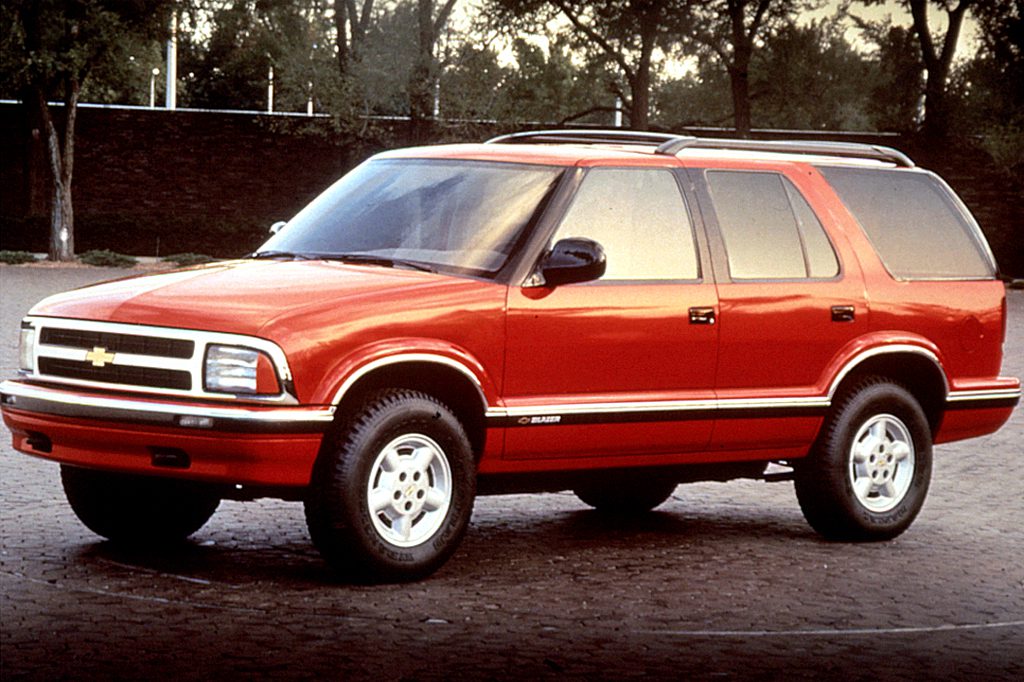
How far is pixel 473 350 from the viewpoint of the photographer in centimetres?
823

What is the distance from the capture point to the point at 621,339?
8727 mm

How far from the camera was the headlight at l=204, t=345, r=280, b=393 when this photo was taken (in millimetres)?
7613

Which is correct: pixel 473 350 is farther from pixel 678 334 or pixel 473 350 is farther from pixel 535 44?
pixel 535 44

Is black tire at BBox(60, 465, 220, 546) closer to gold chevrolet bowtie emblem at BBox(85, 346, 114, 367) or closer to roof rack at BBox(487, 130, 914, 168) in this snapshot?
gold chevrolet bowtie emblem at BBox(85, 346, 114, 367)

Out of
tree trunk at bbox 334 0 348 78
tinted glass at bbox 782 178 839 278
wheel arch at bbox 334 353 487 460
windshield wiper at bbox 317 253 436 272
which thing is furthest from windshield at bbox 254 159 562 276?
tree trunk at bbox 334 0 348 78

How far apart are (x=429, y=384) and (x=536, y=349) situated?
1.62ft

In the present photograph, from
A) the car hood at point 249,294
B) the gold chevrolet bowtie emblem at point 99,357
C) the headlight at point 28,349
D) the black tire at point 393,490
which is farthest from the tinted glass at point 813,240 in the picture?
the headlight at point 28,349

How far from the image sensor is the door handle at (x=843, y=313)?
961 cm

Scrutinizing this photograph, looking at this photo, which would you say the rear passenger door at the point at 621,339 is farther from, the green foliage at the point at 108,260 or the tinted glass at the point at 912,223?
the green foliage at the point at 108,260

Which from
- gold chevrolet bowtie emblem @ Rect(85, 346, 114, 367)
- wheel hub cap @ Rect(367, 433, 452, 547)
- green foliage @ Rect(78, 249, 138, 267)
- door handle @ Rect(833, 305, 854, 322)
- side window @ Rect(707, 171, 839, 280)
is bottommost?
green foliage @ Rect(78, 249, 138, 267)

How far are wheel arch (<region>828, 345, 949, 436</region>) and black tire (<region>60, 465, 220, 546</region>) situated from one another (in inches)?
124

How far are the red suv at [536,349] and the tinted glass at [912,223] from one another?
0.05ft

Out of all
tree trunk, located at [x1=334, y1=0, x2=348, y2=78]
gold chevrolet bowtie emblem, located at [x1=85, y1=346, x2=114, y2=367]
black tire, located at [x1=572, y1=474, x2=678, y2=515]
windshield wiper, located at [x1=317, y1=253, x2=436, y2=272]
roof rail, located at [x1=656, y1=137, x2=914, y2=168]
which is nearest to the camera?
gold chevrolet bowtie emblem, located at [x1=85, y1=346, x2=114, y2=367]

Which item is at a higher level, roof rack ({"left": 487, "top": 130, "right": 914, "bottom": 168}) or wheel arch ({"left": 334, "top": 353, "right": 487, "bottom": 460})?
roof rack ({"left": 487, "top": 130, "right": 914, "bottom": 168})
